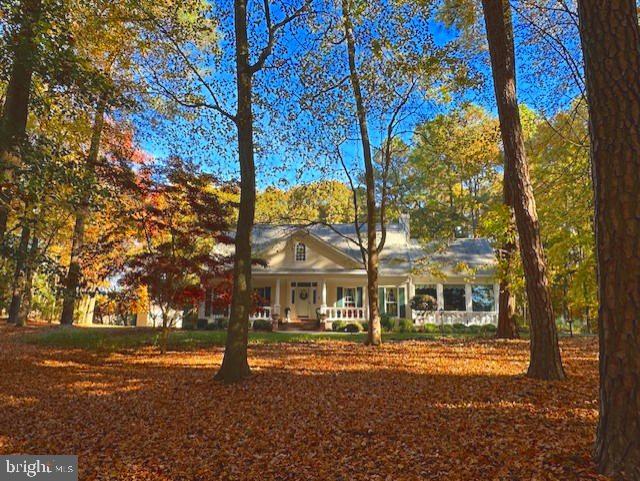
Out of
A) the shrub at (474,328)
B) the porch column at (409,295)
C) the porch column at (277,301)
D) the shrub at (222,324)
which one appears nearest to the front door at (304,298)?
the porch column at (277,301)

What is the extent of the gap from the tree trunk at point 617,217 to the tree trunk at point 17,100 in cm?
687

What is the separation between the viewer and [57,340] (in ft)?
43.7

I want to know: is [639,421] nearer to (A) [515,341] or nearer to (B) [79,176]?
(B) [79,176]

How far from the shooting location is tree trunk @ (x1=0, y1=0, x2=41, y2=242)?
5957 mm

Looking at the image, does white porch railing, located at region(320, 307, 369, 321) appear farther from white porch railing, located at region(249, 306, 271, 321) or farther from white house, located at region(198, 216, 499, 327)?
white porch railing, located at region(249, 306, 271, 321)

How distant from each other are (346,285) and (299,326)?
400cm

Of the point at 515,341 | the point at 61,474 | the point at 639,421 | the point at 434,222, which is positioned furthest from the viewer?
the point at 434,222

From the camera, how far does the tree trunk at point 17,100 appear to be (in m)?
5.96

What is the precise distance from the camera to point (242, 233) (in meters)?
7.74

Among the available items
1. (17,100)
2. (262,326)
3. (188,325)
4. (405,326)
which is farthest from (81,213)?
(405,326)

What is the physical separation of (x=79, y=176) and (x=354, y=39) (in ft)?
31.3

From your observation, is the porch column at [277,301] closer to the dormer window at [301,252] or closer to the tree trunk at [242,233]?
the dormer window at [301,252]

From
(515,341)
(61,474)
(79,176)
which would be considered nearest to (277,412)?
(61,474)

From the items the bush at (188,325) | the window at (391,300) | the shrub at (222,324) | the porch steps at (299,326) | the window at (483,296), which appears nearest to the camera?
the bush at (188,325)
